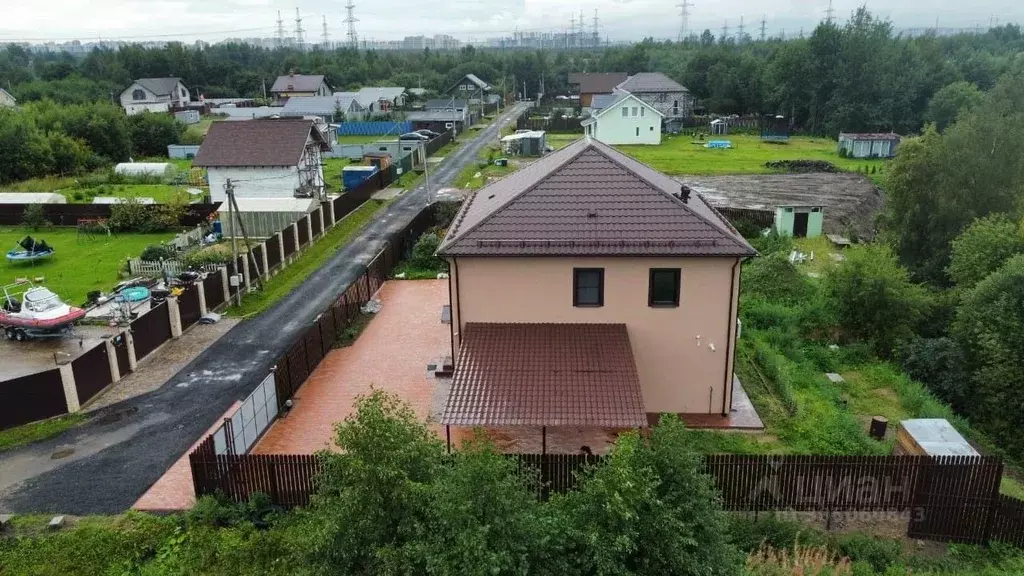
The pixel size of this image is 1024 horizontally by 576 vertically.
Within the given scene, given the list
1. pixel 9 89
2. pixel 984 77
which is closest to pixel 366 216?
pixel 984 77

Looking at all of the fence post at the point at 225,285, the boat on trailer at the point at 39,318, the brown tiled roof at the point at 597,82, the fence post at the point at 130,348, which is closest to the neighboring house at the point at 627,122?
the brown tiled roof at the point at 597,82

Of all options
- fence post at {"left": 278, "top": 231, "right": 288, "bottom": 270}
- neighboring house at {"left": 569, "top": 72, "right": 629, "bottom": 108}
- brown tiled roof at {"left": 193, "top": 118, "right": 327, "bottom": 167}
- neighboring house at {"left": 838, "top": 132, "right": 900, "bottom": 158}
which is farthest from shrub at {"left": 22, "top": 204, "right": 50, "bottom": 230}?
neighboring house at {"left": 569, "top": 72, "right": 629, "bottom": 108}

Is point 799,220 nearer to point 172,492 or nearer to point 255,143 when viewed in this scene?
point 255,143

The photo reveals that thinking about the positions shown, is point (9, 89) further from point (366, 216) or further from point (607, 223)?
point (607, 223)

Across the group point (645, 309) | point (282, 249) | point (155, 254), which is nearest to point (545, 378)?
point (645, 309)

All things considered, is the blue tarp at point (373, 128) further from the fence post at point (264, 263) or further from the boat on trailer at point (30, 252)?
the fence post at point (264, 263)

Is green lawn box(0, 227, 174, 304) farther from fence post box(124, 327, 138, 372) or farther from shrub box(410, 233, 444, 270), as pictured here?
shrub box(410, 233, 444, 270)
